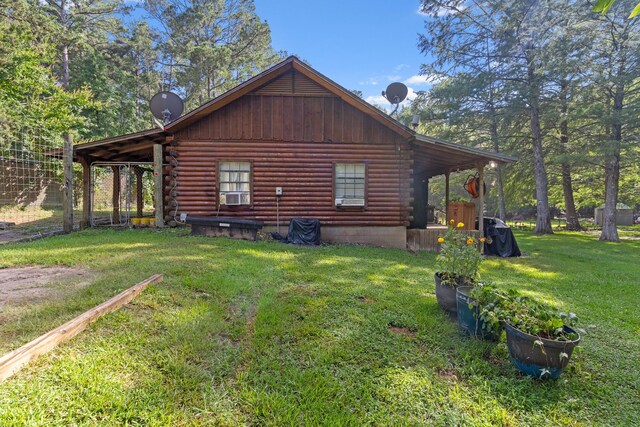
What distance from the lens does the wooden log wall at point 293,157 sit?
932cm

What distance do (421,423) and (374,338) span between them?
42.7 inches

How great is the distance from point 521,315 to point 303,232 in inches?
267

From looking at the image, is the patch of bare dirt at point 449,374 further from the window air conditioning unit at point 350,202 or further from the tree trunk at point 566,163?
the tree trunk at point 566,163

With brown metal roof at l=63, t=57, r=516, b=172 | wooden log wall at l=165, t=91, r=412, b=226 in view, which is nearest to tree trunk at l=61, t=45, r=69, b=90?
brown metal roof at l=63, t=57, r=516, b=172

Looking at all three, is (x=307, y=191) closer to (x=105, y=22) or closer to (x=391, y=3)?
(x=391, y=3)

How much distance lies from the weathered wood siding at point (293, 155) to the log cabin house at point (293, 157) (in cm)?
3

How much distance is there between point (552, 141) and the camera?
1686cm

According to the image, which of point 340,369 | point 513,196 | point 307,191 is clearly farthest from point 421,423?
point 513,196

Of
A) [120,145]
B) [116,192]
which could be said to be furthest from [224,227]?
[116,192]

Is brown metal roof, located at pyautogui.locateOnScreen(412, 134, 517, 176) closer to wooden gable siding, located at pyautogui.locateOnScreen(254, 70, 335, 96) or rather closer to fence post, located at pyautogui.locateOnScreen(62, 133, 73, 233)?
wooden gable siding, located at pyautogui.locateOnScreen(254, 70, 335, 96)

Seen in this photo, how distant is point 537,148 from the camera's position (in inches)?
622

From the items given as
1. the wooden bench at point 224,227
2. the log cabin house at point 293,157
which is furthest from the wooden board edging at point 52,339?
the log cabin house at point 293,157

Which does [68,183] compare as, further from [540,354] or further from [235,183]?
[540,354]

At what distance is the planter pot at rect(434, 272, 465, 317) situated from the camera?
3777 millimetres
